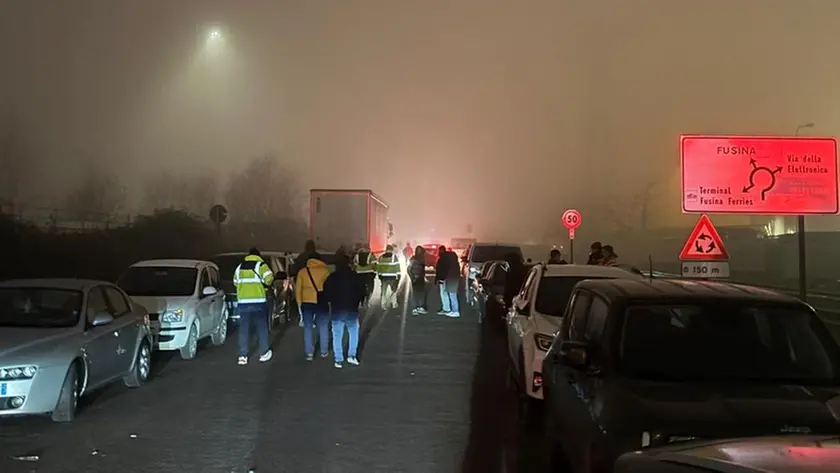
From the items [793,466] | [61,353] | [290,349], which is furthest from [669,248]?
[793,466]

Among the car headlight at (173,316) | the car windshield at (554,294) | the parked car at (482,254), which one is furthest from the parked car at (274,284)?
the car windshield at (554,294)

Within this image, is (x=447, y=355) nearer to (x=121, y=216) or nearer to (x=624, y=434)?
(x=624, y=434)

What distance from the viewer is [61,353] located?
27.1ft

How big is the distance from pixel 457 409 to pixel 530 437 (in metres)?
1.52

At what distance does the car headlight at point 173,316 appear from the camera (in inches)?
505

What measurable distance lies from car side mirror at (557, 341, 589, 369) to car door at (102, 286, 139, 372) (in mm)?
6393

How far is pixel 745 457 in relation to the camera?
8.39ft

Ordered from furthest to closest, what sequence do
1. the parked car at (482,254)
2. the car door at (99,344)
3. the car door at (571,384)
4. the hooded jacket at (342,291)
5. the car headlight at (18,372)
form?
the parked car at (482,254)
the hooded jacket at (342,291)
the car door at (99,344)
the car headlight at (18,372)
the car door at (571,384)

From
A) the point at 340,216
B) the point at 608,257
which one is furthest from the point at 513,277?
the point at 340,216

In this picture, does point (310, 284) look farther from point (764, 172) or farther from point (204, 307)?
point (764, 172)

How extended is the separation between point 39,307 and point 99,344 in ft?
3.22

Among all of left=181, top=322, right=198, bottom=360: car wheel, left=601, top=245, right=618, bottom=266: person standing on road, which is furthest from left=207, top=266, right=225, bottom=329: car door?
left=601, top=245, right=618, bottom=266: person standing on road

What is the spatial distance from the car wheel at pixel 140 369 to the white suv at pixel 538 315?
494 centimetres

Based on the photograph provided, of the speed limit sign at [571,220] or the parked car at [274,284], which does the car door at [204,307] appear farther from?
the speed limit sign at [571,220]
